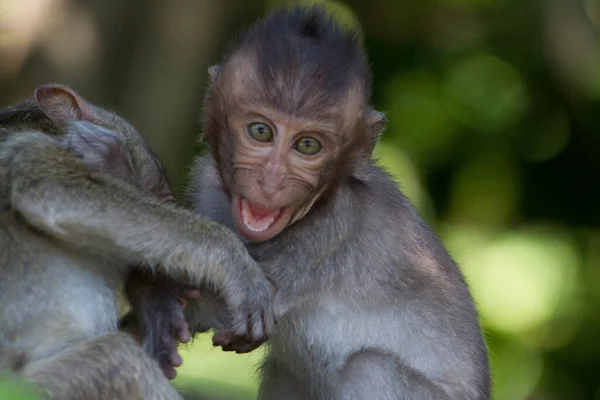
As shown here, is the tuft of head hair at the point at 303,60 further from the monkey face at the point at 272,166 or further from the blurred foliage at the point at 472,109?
the blurred foliage at the point at 472,109

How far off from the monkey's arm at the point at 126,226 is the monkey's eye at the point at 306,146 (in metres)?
0.53

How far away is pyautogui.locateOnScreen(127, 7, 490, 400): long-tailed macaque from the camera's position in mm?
5227

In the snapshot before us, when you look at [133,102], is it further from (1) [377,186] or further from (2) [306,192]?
(2) [306,192]

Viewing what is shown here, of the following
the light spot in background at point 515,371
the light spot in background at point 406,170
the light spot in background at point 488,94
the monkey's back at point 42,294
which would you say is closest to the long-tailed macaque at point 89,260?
the monkey's back at point 42,294

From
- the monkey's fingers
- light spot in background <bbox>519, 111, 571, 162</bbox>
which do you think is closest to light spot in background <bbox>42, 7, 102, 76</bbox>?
light spot in background <bbox>519, 111, 571, 162</bbox>

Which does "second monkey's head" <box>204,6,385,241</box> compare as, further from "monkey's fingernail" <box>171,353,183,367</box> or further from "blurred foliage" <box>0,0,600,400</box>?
"blurred foliage" <box>0,0,600,400</box>

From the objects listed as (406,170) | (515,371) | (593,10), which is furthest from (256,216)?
(593,10)

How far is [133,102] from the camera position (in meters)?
11.0

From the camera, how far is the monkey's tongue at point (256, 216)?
5207mm

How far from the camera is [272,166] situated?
203 inches

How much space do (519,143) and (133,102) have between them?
4.20 m

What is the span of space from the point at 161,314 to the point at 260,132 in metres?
1.00

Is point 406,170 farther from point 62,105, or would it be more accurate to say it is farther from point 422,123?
point 62,105

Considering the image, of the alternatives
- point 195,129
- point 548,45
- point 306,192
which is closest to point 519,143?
point 548,45
